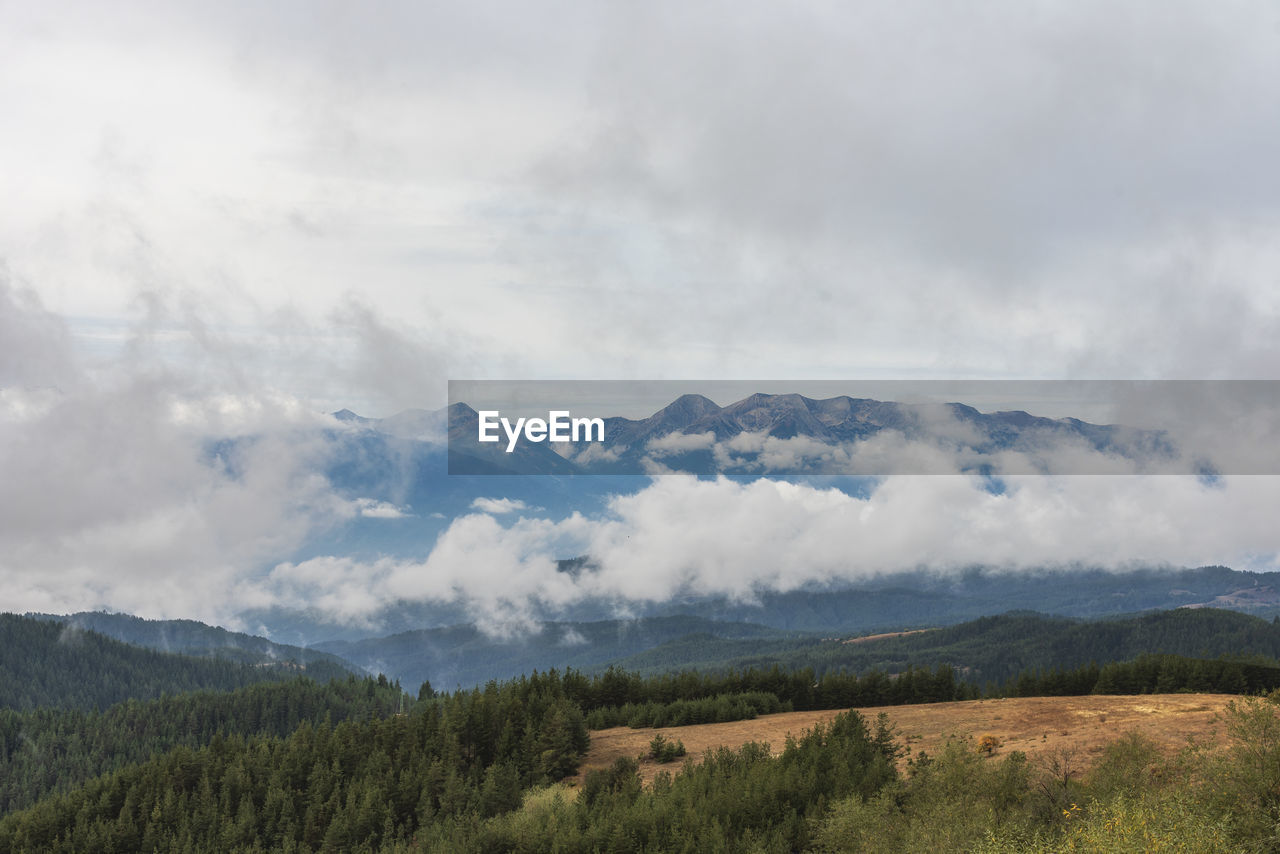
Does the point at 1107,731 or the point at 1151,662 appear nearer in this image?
the point at 1107,731

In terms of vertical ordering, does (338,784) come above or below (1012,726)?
below

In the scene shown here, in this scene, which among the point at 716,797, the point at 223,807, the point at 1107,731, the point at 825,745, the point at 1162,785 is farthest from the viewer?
the point at 223,807

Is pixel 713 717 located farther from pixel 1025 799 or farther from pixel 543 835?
pixel 1025 799

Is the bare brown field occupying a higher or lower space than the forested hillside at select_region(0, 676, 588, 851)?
higher

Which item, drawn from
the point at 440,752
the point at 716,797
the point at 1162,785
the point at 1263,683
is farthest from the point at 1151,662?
the point at 440,752

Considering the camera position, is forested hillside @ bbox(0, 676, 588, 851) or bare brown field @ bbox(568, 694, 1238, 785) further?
forested hillside @ bbox(0, 676, 588, 851)

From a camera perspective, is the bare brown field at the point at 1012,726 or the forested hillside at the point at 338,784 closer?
the bare brown field at the point at 1012,726

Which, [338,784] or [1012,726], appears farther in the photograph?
[338,784]

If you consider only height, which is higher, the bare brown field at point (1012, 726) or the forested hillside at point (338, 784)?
the bare brown field at point (1012, 726)
